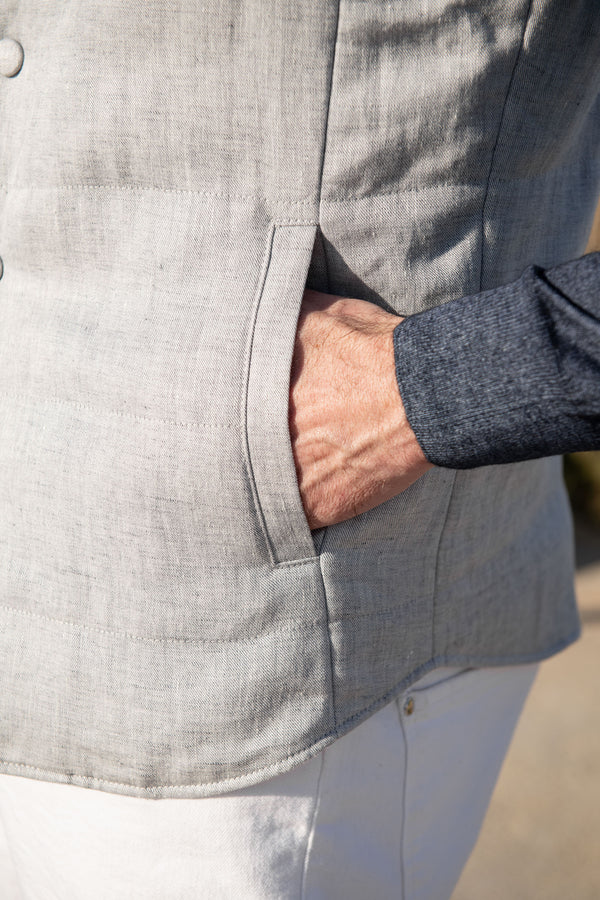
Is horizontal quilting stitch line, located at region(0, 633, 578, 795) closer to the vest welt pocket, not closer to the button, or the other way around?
the vest welt pocket

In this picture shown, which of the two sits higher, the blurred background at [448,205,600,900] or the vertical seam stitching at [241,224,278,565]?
the vertical seam stitching at [241,224,278,565]

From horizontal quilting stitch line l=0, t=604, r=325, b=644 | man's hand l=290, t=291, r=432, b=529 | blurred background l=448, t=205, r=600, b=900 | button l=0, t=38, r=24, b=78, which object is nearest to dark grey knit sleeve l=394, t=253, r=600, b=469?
man's hand l=290, t=291, r=432, b=529

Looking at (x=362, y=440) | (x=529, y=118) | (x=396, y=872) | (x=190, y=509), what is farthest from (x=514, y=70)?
(x=396, y=872)

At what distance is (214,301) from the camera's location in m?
0.81

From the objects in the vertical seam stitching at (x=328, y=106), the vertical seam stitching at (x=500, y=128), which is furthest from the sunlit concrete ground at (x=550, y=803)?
the vertical seam stitching at (x=328, y=106)

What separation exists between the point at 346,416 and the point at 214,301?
0.18 m

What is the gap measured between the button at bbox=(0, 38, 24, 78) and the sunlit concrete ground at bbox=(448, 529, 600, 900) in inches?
91.3

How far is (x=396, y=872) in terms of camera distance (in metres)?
1.01

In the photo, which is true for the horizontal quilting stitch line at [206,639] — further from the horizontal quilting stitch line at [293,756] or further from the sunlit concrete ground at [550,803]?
the sunlit concrete ground at [550,803]

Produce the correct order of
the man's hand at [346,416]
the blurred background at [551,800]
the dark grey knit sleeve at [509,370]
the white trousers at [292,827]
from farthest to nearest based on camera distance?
the blurred background at [551,800] < the white trousers at [292,827] < the man's hand at [346,416] < the dark grey knit sleeve at [509,370]

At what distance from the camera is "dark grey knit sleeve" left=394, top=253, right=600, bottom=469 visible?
0.64m

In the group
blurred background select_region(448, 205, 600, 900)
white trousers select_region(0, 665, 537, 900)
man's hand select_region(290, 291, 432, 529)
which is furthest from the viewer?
blurred background select_region(448, 205, 600, 900)

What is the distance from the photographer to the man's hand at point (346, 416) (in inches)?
30.5

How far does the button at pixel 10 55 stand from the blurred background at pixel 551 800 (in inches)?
91.1
